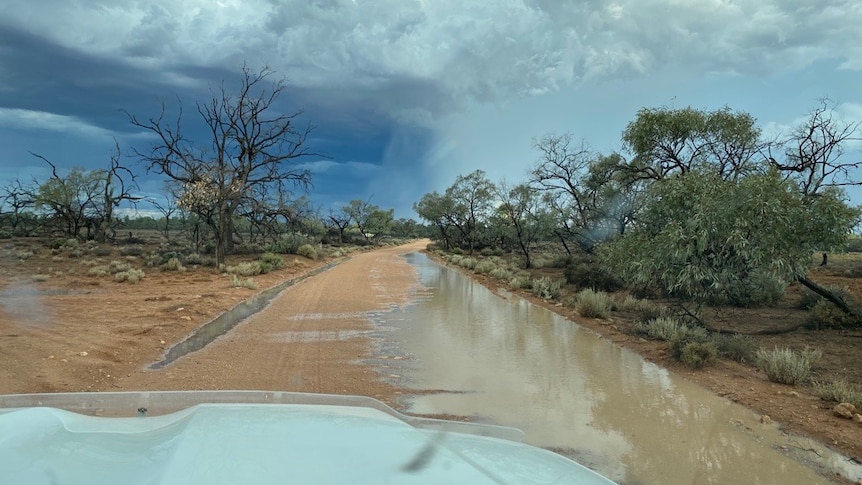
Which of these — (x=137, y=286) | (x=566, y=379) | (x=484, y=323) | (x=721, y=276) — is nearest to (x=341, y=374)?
(x=566, y=379)

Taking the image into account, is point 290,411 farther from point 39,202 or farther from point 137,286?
point 39,202

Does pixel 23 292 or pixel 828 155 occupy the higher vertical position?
pixel 828 155

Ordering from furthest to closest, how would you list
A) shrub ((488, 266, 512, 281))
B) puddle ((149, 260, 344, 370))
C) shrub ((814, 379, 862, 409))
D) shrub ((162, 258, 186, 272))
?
1. shrub ((488, 266, 512, 281))
2. shrub ((162, 258, 186, 272))
3. puddle ((149, 260, 344, 370))
4. shrub ((814, 379, 862, 409))

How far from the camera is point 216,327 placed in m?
12.1

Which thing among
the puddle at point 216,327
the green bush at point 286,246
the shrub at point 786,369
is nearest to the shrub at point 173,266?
the puddle at point 216,327

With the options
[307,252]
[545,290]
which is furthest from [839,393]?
[307,252]

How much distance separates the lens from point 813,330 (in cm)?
1273

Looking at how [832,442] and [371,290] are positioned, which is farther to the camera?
[371,290]

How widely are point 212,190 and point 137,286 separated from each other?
8.75 metres

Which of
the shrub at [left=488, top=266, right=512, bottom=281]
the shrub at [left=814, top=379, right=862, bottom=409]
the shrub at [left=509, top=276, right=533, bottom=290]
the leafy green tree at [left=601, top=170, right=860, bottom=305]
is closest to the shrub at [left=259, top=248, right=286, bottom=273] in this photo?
the shrub at [left=488, top=266, right=512, bottom=281]

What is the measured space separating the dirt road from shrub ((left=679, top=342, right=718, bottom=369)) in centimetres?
544

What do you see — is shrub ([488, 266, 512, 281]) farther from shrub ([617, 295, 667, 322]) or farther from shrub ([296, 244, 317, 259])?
shrub ([296, 244, 317, 259])

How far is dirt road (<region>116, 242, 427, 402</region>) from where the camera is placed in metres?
7.39

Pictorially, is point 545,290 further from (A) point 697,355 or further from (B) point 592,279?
(A) point 697,355
